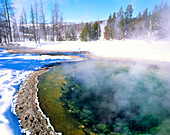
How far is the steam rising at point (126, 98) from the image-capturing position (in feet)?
13.7

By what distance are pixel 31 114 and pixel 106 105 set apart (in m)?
3.16

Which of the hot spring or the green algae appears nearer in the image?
the green algae

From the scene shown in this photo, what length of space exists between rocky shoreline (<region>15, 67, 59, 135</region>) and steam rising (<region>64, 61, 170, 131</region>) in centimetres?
182

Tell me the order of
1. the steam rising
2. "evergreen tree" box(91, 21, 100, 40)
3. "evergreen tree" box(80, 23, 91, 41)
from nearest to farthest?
the steam rising
"evergreen tree" box(80, 23, 91, 41)
"evergreen tree" box(91, 21, 100, 40)

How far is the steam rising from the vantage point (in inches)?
164

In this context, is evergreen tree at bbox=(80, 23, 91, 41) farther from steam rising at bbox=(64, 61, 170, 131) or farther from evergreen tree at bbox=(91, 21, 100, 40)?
steam rising at bbox=(64, 61, 170, 131)

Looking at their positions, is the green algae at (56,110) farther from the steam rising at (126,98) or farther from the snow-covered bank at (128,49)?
the snow-covered bank at (128,49)

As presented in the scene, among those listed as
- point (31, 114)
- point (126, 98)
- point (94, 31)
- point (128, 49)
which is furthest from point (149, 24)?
point (31, 114)

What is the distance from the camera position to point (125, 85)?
688cm

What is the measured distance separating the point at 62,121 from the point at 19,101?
7.19 ft

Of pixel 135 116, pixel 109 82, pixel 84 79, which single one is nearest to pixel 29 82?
pixel 84 79

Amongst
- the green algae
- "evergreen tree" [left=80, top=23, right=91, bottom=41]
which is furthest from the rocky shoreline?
"evergreen tree" [left=80, top=23, right=91, bottom=41]

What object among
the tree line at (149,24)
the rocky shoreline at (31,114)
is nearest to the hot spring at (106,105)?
the rocky shoreline at (31,114)

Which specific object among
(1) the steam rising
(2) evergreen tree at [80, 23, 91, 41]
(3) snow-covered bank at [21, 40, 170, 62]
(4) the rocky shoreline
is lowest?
(1) the steam rising
